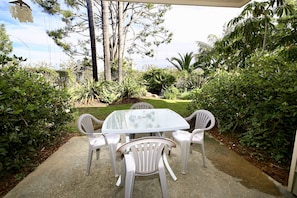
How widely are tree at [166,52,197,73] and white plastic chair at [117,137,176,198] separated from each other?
32.2 ft

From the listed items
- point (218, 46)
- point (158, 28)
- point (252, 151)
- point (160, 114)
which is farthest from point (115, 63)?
point (252, 151)

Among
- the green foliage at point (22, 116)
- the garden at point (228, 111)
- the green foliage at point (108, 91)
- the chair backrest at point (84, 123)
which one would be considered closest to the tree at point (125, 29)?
the green foliage at point (108, 91)

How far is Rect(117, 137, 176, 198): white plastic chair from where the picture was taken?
1.55 m

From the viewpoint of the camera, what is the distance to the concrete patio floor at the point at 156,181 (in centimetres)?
186

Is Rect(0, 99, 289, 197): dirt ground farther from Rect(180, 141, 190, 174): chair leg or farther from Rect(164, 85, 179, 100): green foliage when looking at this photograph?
Rect(164, 85, 179, 100): green foliage

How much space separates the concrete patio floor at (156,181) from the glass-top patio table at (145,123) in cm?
30

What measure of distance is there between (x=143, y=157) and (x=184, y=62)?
33.5ft

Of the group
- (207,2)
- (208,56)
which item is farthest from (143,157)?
(208,56)

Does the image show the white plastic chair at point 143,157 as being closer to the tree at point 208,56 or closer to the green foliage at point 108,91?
the green foliage at point 108,91

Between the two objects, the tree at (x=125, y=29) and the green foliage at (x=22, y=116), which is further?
the tree at (x=125, y=29)

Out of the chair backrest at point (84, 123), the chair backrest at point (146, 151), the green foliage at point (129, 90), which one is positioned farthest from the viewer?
the green foliage at point (129, 90)

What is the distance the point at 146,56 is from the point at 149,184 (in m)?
10.7

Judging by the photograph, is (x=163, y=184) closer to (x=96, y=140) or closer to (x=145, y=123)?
(x=145, y=123)

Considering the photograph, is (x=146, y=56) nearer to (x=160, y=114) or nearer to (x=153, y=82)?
(x=153, y=82)
